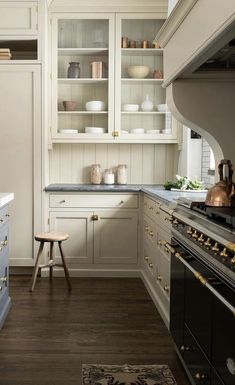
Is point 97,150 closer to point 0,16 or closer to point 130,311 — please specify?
point 0,16

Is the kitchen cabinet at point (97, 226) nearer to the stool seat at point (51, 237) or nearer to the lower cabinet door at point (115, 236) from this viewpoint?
the lower cabinet door at point (115, 236)

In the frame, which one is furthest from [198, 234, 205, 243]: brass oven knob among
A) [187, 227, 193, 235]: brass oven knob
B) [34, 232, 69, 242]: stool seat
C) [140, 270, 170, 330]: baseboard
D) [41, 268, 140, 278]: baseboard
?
[41, 268, 140, 278]: baseboard

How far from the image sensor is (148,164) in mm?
4980

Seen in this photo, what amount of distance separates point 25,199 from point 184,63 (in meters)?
2.58

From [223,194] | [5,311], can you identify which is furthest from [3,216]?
[223,194]

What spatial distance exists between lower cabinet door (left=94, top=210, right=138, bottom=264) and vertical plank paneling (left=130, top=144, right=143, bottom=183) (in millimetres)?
676

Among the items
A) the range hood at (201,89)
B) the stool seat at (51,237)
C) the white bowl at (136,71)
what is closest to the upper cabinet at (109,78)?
the white bowl at (136,71)

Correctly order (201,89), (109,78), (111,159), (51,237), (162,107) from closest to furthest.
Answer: (201,89), (51,237), (109,78), (162,107), (111,159)

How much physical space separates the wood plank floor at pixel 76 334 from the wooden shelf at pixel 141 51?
2.39m

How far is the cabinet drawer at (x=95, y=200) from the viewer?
14.4 feet

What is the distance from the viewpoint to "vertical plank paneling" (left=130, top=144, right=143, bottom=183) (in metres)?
4.96

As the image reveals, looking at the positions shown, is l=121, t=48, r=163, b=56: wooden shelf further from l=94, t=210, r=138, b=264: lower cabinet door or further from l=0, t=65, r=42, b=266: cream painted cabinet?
l=94, t=210, r=138, b=264: lower cabinet door

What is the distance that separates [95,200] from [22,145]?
2.93ft

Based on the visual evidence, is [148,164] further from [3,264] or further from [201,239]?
[201,239]
